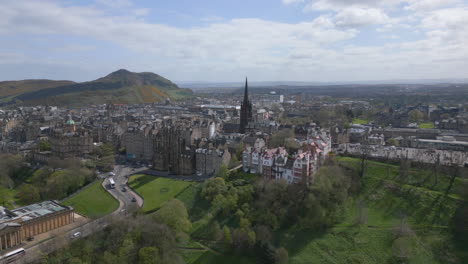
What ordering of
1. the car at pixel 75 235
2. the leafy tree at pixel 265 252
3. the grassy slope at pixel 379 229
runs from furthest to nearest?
the car at pixel 75 235, the grassy slope at pixel 379 229, the leafy tree at pixel 265 252

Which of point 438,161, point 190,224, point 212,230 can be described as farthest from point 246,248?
point 438,161

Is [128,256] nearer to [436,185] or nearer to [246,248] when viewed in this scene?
[246,248]

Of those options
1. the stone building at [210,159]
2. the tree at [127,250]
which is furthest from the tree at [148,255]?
the stone building at [210,159]

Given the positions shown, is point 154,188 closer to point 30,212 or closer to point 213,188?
point 213,188

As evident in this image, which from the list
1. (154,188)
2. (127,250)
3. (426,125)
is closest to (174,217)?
(127,250)

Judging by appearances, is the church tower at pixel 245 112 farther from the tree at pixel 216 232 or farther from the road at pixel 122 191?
the tree at pixel 216 232
